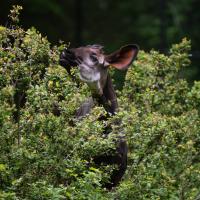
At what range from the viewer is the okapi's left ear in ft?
27.0

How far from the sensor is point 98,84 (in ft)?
25.7

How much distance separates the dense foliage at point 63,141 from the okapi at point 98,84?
105 mm

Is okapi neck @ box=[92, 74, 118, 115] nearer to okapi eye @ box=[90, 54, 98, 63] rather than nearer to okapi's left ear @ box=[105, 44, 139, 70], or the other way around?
okapi's left ear @ box=[105, 44, 139, 70]

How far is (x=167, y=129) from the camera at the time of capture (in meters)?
8.03

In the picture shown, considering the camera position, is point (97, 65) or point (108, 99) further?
point (108, 99)

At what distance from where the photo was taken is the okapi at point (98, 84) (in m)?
7.77

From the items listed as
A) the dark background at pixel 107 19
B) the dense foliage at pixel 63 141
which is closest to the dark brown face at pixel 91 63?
the dense foliage at pixel 63 141

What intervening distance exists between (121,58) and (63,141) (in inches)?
62.5

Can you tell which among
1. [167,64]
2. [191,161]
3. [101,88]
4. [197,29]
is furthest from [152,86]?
[197,29]

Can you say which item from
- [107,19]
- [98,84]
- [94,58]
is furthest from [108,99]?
[107,19]

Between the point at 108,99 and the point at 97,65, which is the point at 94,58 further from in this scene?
the point at 108,99

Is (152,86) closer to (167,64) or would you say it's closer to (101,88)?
(167,64)

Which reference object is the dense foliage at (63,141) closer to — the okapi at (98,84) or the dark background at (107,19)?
the okapi at (98,84)

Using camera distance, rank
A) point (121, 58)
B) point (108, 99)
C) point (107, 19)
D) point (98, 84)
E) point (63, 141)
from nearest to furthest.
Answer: point (63, 141) < point (98, 84) < point (108, 99) < point (121, 58) < point (107, 19)
